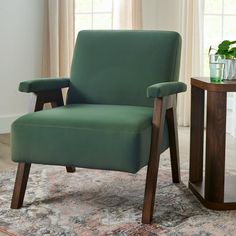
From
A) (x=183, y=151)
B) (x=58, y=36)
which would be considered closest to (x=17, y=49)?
(x=58, y=36)

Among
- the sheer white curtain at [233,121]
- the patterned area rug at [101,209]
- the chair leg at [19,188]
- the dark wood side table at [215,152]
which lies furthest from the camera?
the sheer white curtain at [233,121]

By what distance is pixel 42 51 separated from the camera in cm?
399

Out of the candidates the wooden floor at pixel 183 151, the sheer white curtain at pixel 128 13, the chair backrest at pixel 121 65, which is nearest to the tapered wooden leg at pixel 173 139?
the chair backrest at pixel 121 65

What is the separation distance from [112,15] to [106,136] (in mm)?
2390

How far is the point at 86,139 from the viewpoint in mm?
1921

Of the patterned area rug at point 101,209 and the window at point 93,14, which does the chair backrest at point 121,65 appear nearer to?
the patterned area rug at point 101,209

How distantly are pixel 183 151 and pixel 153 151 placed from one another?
134 centimetres

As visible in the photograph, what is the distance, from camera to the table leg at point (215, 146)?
1.98 metres

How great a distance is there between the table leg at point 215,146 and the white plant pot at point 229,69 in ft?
0.58

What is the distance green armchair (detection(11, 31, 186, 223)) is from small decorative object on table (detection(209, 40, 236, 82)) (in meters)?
0.16

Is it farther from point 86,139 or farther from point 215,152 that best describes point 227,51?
point 86,139

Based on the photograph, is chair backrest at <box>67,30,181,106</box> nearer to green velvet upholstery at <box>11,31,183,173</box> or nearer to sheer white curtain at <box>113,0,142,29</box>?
green velvet upholstery at <box>11,31,183,173</box>

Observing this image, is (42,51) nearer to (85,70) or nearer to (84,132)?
(85,70)

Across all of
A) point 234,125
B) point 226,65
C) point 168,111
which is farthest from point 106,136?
point 234,125
